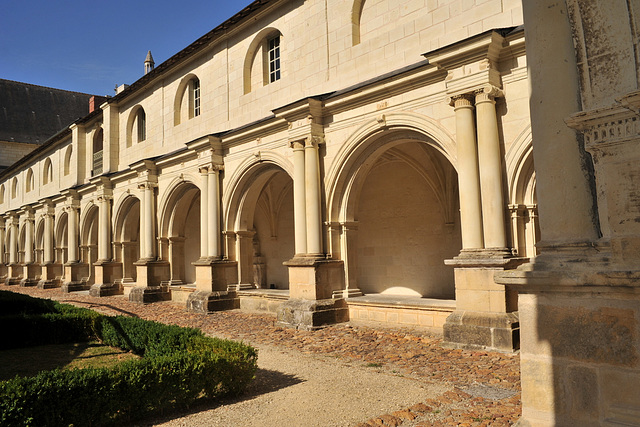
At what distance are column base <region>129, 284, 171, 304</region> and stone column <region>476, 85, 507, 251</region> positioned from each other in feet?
41.2

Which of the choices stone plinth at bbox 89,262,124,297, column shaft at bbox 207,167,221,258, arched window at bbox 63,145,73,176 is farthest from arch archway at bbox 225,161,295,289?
arched window at bbox 63,145,73,176

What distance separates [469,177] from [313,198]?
392 centimetres

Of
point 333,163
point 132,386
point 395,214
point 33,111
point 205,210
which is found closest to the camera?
point 132,386

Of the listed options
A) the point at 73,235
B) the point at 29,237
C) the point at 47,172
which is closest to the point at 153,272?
the point at 73,235

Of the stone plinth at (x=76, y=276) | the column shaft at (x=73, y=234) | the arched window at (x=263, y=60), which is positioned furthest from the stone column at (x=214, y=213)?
the column shaft at (x=73, y=234)

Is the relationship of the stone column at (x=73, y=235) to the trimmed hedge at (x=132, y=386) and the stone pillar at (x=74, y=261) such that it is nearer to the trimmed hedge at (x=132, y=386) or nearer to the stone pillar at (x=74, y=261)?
the stone pillar at (x=74, y=261)

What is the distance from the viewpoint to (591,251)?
3223mm

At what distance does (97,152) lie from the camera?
22.9 metres

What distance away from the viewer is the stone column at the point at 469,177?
8.07 metres

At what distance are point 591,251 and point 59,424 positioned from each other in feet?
15.6

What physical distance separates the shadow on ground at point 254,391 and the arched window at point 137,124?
50.9 ft

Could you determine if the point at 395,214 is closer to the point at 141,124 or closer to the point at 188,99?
the point at 188,99

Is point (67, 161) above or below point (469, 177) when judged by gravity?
above

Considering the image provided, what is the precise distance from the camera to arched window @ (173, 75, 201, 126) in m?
16.4
